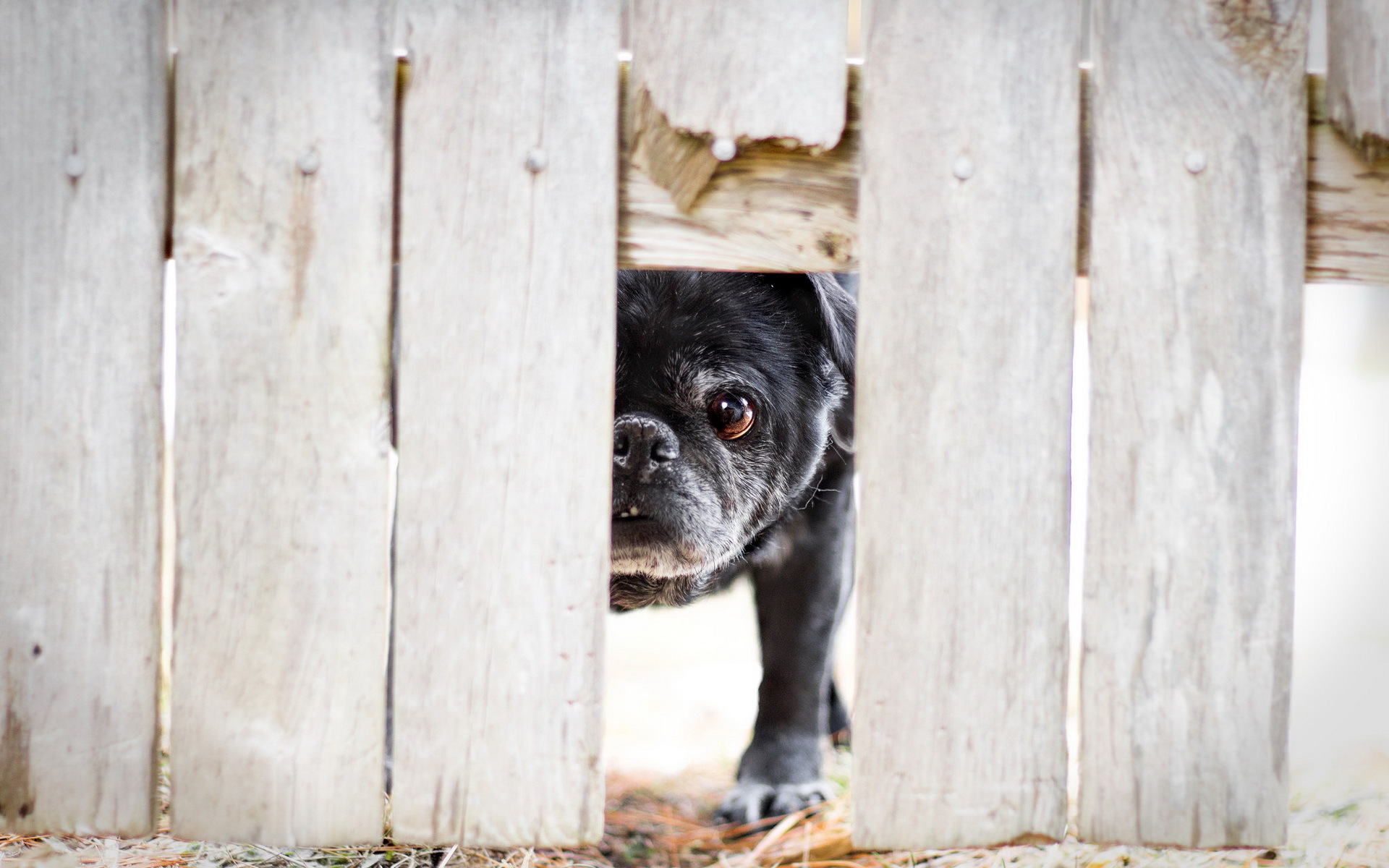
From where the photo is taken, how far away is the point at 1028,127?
139cm

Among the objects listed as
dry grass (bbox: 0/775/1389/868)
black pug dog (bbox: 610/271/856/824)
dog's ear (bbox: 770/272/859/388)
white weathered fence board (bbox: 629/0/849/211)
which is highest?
white weathered fence board (bbox: 629/0/849/211)

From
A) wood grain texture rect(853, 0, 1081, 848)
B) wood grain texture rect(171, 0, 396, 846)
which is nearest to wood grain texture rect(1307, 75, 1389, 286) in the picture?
wood grain texture rect(853, 0, 1081, 848)

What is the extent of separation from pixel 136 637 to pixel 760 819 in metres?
1.62

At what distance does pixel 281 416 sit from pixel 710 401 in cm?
117

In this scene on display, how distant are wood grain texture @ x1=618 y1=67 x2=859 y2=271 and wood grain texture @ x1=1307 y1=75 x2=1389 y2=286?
67 centimetres

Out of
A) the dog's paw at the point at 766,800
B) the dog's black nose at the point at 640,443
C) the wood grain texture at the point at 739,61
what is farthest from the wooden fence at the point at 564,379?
the dog's paw at the point at 766,800

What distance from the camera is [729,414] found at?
2.38 meters

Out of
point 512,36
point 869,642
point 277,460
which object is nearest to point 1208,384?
point 869,642

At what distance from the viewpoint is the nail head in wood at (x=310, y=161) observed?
4.46ft

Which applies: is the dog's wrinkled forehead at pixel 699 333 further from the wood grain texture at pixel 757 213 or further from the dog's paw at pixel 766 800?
the dog's paw at pixel 766 800

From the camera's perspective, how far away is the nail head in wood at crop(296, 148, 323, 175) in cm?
136

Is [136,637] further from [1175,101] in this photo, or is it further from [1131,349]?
[1175,101]

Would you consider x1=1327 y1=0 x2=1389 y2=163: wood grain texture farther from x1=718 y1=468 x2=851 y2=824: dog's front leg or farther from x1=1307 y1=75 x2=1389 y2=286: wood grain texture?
x1=718 y1=468 x2=851 y2=824: dog's front leg

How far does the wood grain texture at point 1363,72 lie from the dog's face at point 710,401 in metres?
1.17
